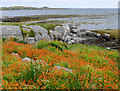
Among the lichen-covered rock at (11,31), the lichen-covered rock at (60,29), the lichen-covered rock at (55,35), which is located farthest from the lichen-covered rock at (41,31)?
the lichen-covered rock at (60,29)

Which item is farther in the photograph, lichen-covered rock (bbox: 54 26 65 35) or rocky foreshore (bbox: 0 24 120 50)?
lichen-covered rock (bbox: 54 26 65 35)

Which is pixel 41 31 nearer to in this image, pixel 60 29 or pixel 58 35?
pixel 58 35

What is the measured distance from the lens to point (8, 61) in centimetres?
753

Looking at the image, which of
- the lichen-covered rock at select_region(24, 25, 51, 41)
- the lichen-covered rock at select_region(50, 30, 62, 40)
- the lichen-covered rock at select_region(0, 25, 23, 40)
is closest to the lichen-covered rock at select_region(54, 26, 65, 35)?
the lichen-covered rock at select_region(50, 30, 62, 40)

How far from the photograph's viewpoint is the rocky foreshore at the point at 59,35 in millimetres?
14654

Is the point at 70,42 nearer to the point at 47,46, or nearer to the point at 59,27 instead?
the point at 59,27

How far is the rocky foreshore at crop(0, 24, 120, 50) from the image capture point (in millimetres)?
14654

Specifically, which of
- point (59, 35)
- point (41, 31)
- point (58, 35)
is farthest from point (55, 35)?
point (41, 31)

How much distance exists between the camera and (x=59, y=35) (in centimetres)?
1803

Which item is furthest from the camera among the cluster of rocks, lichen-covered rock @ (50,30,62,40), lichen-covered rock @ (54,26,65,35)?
lichen-covered rock @ (54,26,65,35)

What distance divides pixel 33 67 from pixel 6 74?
1.17 metres

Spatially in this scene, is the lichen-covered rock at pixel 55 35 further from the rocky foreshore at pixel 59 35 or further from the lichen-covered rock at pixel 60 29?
the lichen-covered rock at pixel 60 29

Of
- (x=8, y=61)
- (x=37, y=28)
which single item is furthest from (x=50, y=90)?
(x=37, y=28)

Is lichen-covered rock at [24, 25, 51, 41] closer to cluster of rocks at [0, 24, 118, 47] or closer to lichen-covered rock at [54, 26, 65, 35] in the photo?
cluster of rocks at [0, 24, 118, 47]
